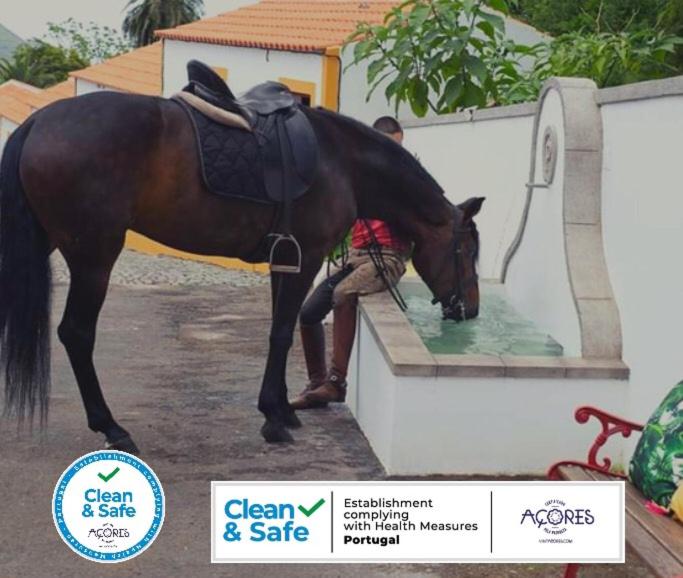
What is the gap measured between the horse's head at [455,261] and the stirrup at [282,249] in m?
0.95

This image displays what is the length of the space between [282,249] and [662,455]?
9.40 ft

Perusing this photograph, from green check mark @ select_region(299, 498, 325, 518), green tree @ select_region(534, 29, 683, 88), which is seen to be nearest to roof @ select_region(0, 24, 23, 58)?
green tree @ select_region(534, 29, 683, 88)

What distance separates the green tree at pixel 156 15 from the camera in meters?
63.4

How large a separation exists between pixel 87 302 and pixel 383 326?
5.59ft

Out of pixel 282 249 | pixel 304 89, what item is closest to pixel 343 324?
pixel 282 249

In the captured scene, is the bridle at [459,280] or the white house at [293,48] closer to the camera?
the bridle at [459,280]

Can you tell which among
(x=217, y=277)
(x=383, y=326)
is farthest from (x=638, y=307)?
(x=217, y=277)

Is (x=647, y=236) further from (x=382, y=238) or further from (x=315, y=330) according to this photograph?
(x=315, y=330)

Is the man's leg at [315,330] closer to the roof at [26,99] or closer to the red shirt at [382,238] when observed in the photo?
the red shirt at [382,238]

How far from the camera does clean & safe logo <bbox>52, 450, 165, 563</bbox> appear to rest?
505 cm

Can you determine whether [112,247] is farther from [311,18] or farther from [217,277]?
[311,18]

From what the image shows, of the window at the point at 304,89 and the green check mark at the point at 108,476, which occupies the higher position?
the green check mark at the point at 108,476

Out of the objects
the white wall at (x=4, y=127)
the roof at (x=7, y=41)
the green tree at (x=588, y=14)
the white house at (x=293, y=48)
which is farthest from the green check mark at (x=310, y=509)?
the roof at (x=7, y=41)

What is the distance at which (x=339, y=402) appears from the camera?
831 cm
